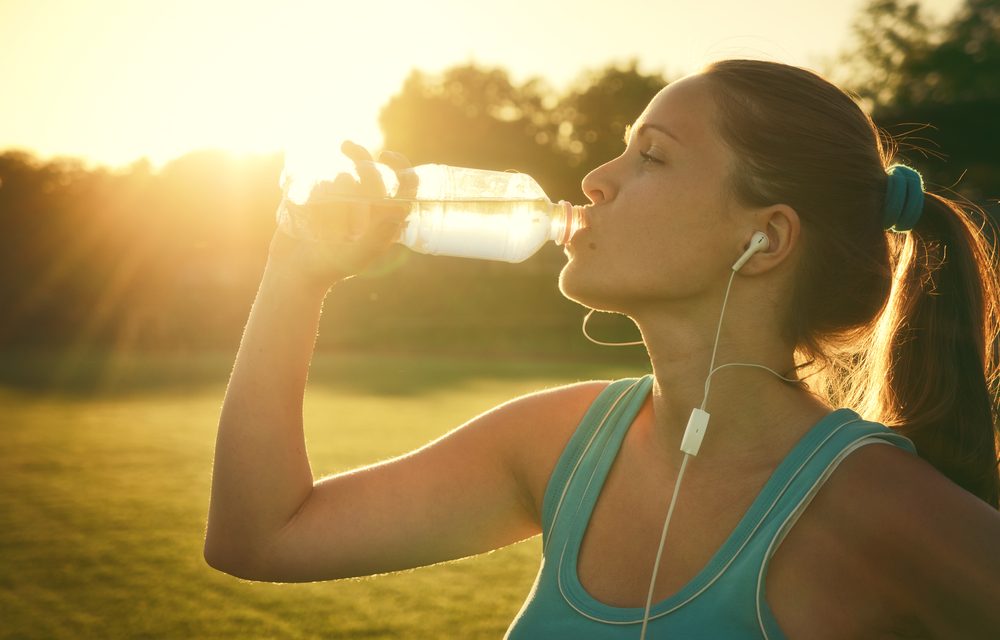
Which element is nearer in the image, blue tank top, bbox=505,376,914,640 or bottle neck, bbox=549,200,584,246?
blue tank top, bbox=505,376,914,640

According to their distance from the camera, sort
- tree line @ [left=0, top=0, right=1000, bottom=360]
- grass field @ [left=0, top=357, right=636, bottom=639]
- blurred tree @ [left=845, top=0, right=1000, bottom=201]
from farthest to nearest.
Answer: blurred tree @ [left=845, top=0, right=1000, bottom=201]
tree line @ [left=0, top=0, right=1000, bottom=360]
grass field @ [left=0, top=357, right=636, bottom=639]

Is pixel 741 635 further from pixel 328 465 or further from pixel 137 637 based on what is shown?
pixel 328 465

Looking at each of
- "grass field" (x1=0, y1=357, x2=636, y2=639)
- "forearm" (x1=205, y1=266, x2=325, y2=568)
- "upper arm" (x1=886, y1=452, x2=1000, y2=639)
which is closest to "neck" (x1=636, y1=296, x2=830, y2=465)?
"upper arm" (x1=886, y1=452, x2=1000, y2=639)

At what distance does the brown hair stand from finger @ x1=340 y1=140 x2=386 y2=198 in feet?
2.60

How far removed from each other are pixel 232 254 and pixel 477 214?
32.3 meters

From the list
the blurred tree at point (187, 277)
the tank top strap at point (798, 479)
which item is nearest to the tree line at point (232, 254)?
the blurred tree at point (187, 277)

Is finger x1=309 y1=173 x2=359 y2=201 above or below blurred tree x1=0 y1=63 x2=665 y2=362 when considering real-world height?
above

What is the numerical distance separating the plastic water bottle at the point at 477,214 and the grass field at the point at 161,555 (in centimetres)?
260

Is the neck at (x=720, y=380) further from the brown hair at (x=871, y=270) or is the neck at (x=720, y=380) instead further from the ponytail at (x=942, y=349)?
the ponytail at (x=942, y=349)

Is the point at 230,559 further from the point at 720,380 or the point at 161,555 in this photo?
the point at 161,555

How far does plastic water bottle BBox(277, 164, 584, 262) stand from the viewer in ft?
8.11

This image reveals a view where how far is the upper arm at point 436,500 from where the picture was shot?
2.26 metres

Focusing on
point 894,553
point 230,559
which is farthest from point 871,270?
point 230,559

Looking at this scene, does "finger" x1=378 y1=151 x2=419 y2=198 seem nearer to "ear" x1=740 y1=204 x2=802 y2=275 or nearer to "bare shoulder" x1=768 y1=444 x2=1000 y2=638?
"ear" x1=740 y1=204 x2=802 y2=275
